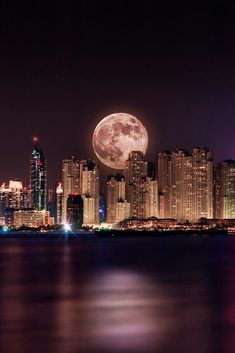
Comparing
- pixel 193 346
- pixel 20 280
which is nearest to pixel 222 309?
pixel 193 346

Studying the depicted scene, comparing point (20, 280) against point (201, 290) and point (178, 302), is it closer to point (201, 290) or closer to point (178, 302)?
point (201, 290)

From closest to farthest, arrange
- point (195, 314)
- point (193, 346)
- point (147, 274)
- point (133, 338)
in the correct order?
point (193, 346)
point (133, 338)
point (195, 314)
point (147, 274)

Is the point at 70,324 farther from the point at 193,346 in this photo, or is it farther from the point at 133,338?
the point at 193,346

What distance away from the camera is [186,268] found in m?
62.9

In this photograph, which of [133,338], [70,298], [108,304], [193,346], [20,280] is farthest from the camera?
[20,280]

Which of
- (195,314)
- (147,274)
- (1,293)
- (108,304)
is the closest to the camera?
(195,314)

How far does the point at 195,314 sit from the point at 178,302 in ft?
16.2

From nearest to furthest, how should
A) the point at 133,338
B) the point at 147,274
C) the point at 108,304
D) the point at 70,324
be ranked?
the point at 133,338 → the point at 70,324 → the point at 108,304 → the point at 147,274

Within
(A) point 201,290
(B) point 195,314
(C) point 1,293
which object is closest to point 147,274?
(A) point 201,290

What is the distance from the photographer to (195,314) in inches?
1179

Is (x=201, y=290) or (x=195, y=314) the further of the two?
(x=201, y=290)

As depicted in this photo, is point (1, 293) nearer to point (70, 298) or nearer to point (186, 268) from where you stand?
point (70, 298)

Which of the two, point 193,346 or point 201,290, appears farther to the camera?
point 201,290

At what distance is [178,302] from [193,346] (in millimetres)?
12362
